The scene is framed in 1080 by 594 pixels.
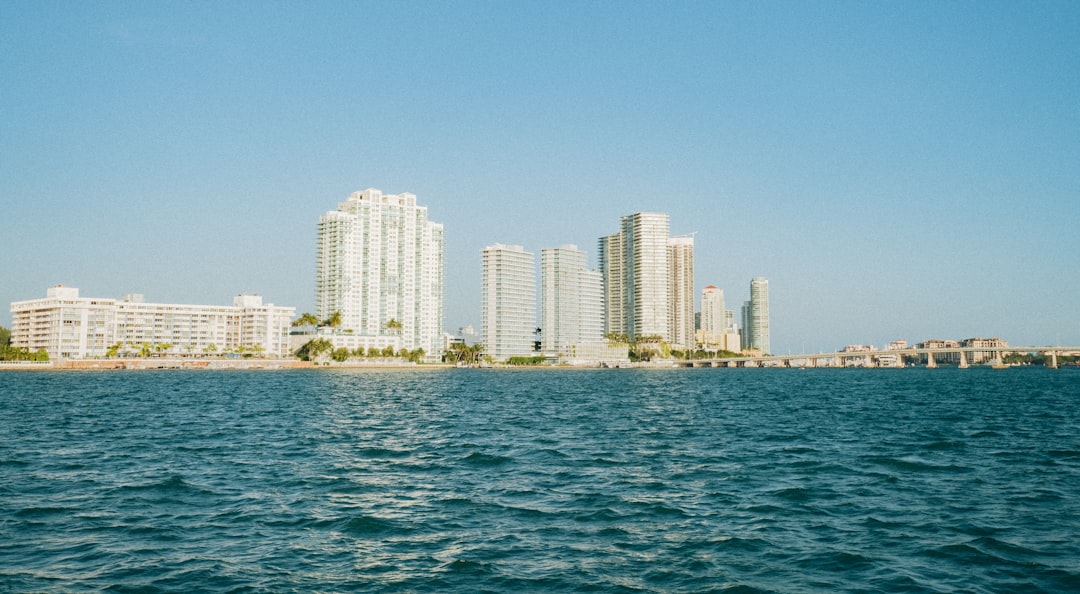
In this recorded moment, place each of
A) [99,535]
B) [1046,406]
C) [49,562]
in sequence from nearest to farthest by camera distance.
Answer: [49,562], [99,535], [1046,406]

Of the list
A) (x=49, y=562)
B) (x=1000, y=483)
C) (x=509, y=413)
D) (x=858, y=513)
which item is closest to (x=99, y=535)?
(x=49, y=562)

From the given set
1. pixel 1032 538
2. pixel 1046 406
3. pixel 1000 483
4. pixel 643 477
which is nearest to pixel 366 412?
pixel 643 477

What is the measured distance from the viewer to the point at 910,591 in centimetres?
1677

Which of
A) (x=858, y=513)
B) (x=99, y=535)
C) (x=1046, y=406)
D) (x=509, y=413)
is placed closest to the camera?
(x=99, y=535)

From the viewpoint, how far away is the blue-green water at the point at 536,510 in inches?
699

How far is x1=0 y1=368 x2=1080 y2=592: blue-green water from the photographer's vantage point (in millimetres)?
17766

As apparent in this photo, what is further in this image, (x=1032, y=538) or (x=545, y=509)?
(x=545, y=509)

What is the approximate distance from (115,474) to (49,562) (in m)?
14.9

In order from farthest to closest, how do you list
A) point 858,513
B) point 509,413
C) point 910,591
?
point 509,413 → point 858,513 → point 910,591

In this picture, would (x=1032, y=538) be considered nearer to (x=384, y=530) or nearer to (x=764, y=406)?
(x=384, y=530)

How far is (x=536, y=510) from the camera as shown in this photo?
25.0m

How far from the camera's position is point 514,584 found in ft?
56.0

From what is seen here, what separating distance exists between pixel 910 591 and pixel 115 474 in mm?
30279

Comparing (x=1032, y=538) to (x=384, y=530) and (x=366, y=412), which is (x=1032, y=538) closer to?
(x=384, y=530)
